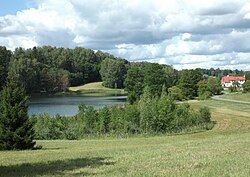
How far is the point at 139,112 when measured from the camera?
60.3 m

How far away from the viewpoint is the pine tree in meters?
29.2

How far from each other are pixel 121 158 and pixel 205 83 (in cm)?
13273

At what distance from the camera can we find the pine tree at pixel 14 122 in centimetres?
2916

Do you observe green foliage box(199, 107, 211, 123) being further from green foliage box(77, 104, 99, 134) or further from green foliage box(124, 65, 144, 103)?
green foliage box(124, 65, 144, 103)

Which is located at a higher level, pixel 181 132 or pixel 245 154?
pixel 245 154

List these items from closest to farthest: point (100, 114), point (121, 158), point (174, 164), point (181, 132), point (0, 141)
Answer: point (174, 164) < point (121, 158) < point (0, 141) < point (181, 132) < point (100, 114)

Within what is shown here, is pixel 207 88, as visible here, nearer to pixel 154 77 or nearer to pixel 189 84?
pixel 189 84

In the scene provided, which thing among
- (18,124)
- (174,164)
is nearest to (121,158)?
(174,164)

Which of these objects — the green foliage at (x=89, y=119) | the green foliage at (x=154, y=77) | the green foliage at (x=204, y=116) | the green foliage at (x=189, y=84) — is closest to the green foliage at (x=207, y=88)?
the green foliage at (x=189, y=84)

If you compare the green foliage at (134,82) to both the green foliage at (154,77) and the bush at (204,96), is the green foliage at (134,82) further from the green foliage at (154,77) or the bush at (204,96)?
the bush at (204,96)

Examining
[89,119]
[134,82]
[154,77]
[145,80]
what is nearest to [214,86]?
[134,82]

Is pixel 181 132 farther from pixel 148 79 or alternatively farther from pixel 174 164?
pixel 148 79

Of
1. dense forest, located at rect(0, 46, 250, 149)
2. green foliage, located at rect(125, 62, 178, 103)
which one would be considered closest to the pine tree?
dense forest, located at rect(0, 46, 250, 149)

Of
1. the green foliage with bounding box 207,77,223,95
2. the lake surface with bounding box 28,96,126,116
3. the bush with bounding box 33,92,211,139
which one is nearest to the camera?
the bush with bounding box 33,92,211,139
